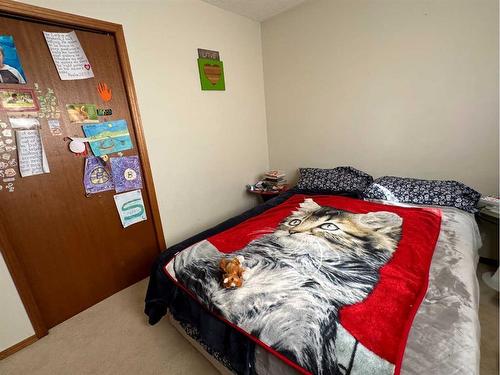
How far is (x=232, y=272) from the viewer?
1.14 meters

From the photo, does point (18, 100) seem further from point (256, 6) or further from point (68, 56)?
point (256, 6)

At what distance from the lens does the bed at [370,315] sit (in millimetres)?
756

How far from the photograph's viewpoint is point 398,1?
1.89 meters

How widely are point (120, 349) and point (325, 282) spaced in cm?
138

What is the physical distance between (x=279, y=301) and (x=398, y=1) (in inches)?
93.2

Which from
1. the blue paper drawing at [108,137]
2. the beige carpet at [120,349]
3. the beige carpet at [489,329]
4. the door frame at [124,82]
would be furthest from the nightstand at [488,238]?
the blue paper drawing at [108,137]

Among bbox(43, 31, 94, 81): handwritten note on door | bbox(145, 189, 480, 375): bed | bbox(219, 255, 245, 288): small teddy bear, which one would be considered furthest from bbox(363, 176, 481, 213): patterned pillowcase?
bbox(43, 31, 94, 81): handwritten note on door

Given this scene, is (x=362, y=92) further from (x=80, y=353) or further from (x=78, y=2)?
(x=80, y=353)

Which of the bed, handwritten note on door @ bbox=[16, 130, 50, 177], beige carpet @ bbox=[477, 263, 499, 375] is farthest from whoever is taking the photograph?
handwritten note on door @ bbox=[16, 130, 50, 177]

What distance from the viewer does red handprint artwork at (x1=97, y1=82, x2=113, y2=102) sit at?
174 cm

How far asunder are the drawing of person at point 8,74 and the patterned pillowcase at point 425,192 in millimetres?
2570

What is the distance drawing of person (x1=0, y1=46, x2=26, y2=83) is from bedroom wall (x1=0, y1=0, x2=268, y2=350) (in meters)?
0.40

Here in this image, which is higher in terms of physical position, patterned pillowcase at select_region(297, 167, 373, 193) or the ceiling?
the ceiling

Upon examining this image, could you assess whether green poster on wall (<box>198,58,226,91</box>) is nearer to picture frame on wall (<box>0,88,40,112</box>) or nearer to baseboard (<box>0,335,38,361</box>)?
picture frame on wall (<box>0,88,40,112</box>)
